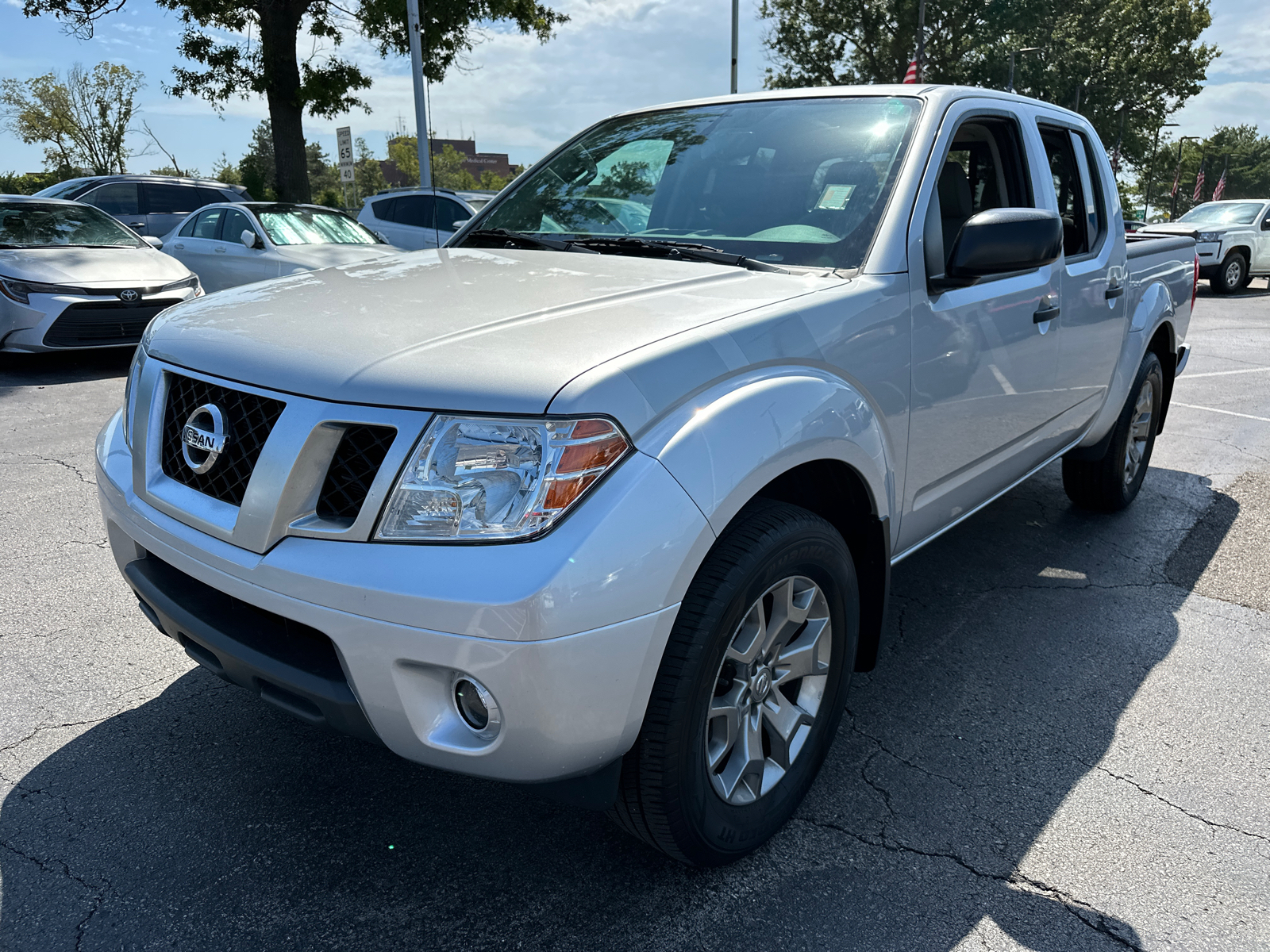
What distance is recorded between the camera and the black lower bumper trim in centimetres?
181

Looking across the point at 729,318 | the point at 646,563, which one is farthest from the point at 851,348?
the point at 646,563

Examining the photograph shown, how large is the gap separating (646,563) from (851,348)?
36.9 inches

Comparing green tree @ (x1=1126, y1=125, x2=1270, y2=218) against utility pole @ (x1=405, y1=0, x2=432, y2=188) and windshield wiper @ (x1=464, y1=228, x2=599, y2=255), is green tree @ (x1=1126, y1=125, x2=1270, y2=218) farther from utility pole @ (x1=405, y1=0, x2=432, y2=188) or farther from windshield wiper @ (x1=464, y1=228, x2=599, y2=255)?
windshield wiper @ (x1=464, y1=228, x2=599, y2=255)

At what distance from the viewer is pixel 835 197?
2.70 metres

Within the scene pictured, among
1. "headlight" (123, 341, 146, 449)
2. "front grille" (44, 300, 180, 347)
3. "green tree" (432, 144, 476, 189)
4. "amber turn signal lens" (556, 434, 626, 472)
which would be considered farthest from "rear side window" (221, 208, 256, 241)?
"green tree" (432, 144, 476, 189)

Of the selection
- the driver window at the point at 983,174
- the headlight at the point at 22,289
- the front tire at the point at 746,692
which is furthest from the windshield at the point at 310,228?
the front tire at the point at 746,692

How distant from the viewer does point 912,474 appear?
8.74ft

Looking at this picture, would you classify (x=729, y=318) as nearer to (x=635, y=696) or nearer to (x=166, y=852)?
(x=635, y=696)

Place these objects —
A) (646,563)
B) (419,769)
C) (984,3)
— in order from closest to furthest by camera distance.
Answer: (646,563) < (419,769) < (984,3)

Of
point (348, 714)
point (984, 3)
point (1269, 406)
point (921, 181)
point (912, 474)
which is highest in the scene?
point (984, 3)

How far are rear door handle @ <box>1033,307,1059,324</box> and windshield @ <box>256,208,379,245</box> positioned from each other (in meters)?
8.33

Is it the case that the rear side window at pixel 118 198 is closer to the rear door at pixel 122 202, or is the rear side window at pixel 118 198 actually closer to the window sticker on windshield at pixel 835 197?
the rear door at pixel 122 202

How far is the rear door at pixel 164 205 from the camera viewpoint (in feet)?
45.4

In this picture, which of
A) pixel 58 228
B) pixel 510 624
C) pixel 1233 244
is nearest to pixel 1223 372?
pixel 510 624
